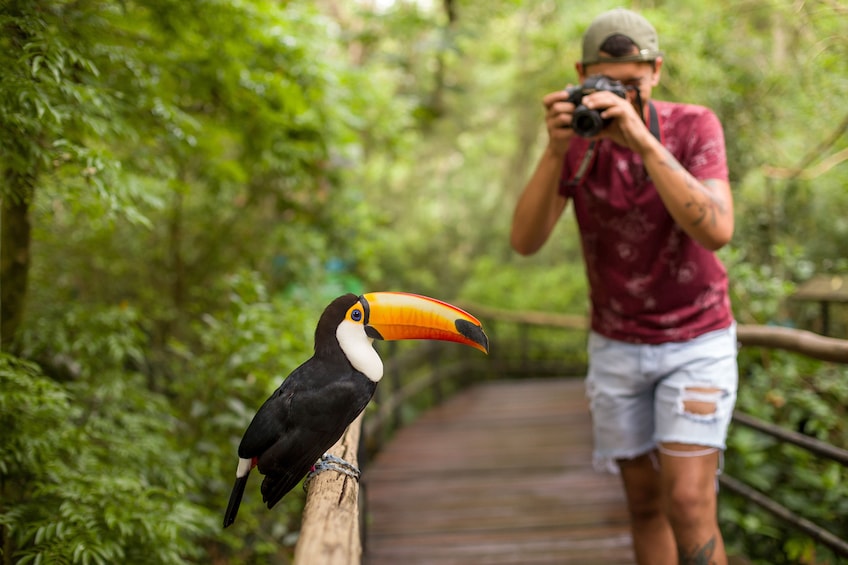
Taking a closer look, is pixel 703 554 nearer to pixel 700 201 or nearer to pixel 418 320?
pixel 700 201

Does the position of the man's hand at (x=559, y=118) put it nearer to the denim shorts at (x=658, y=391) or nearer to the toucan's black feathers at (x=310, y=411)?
the denim shorts at (x=658, y=391)

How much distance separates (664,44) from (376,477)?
3.36m

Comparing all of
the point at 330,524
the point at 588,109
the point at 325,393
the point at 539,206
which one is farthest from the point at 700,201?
the point at 330,524

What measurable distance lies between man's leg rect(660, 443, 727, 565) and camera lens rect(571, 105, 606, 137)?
82 cm

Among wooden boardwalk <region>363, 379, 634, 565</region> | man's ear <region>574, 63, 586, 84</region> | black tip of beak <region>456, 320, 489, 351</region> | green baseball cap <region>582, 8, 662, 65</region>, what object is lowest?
wooden boardwalk <region>363, 379, 634, 565</region>

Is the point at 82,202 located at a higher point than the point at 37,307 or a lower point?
higher

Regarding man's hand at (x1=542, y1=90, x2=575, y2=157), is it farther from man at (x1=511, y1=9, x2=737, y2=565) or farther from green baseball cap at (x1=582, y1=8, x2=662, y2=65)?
green baseball cap at (x1=582, y1=8, x2=662, y2=65)

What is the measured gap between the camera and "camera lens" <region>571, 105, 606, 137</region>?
1630 mm

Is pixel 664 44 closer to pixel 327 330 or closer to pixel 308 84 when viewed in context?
pixel 308 84

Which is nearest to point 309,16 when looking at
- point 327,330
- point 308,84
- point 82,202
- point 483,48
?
point 308,84

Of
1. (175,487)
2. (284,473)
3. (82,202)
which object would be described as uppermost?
(82,202)

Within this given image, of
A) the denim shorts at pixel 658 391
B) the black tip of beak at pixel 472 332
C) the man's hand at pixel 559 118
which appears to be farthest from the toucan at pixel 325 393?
the denim shorts at pixel 658 391

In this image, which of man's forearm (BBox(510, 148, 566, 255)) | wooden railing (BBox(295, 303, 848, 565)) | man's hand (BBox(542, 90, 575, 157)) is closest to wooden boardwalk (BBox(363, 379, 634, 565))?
wooden railing (BBox(295, 303, 848, 565))

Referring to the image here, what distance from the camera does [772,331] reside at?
94.2 inches
